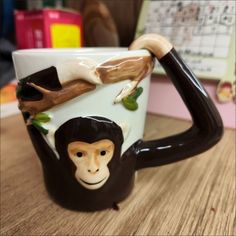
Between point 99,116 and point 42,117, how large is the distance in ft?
0.16

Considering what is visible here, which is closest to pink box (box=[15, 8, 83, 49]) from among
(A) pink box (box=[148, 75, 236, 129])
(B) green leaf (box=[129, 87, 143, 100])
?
(A) pink box (box=[148, 75, 236, 129])

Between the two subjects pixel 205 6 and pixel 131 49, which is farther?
pixel 205 6

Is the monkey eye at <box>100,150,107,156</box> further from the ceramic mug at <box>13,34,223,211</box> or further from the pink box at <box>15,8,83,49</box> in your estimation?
the pink box at <box>15,8,83,49</box>

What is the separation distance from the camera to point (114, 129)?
0.24m

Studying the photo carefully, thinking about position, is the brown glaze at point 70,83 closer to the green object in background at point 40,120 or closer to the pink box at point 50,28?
the green object in background at point 40,120

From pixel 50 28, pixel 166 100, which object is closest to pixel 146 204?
pixel 166 100

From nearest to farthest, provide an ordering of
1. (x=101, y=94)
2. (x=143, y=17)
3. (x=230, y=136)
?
1. (x=101, y=94)
2. (x=230, y=136)
3. (x=143, y=17)

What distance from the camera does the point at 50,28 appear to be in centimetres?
62

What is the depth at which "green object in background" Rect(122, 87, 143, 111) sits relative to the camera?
232 mm

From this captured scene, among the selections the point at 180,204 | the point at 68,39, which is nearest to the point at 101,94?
the point at 180,204

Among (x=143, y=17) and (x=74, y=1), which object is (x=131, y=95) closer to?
(x=143, y=17)

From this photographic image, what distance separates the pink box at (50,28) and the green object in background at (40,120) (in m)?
0.43

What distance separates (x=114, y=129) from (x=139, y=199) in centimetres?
9

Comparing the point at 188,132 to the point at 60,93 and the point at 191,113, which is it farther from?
the point at 60,93
